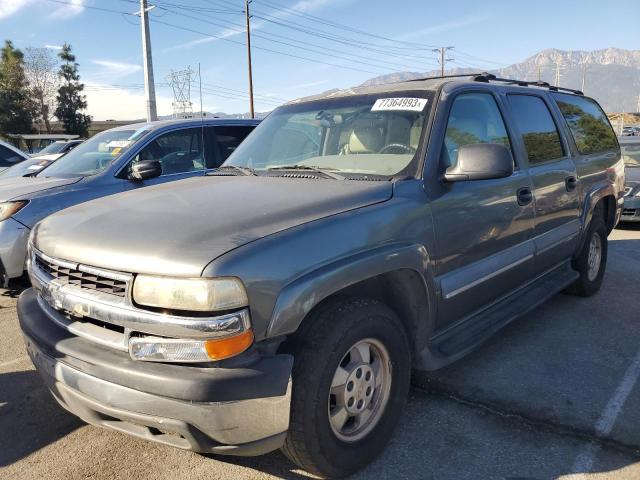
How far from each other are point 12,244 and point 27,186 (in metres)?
0.78

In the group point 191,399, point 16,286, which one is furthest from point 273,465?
point 16,286

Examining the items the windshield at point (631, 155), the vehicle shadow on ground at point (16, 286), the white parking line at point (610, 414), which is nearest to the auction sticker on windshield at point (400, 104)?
the white parking line at point (610, 414)

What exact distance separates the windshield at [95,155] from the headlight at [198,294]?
380 centimetres

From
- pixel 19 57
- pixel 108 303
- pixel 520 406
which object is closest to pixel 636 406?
pixel 520 406

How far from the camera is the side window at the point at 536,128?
3882 millimetres

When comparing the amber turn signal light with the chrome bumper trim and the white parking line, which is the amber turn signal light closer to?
the chrome bumper trim

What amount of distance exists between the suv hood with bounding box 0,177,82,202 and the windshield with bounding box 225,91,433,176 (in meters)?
2.40

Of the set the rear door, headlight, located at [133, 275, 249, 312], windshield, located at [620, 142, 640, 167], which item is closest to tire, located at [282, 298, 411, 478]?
headlight, located at [133, 275, 249, 312]

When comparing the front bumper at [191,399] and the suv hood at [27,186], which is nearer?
the front bumper at [191,399]

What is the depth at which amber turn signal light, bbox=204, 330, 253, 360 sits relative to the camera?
195cm

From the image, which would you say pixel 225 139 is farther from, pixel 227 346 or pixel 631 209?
pixel 631 209

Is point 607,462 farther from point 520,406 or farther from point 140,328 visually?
point 140,328

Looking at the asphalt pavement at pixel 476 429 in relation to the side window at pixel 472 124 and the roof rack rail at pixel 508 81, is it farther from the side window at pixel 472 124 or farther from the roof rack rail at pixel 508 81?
the roof rack rail at pixel 508 81

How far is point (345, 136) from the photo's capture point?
3.35 meters
